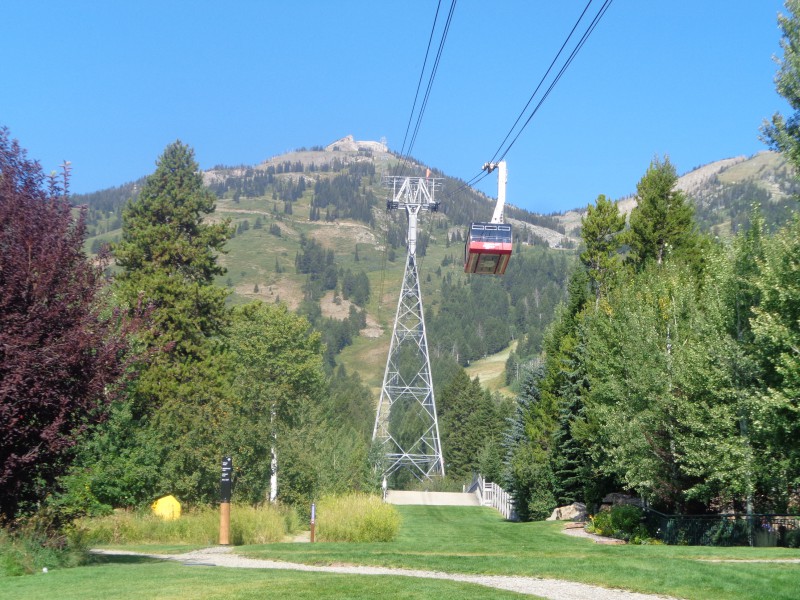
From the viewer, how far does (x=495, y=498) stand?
205 feet

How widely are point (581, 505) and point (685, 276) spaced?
13516 mm

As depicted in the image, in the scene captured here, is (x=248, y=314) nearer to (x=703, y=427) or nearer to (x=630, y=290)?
(x=630, y=290)

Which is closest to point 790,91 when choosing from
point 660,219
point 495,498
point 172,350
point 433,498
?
point 660,219

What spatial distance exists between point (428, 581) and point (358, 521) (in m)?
13.1

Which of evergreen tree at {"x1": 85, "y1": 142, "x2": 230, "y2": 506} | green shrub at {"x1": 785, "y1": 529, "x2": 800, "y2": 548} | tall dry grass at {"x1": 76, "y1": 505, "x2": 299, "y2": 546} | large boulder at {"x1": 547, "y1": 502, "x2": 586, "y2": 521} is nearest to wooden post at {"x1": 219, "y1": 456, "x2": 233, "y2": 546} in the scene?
tall dry grass at {"x1": 76, "y1": 505, "x2": 299, "y2": 546}

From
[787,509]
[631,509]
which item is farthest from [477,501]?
[787,509]

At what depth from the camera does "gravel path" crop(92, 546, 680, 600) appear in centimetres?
1351

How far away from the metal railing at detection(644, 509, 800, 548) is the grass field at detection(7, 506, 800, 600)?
3.33 metres

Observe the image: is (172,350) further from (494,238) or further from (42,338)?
(42,338)

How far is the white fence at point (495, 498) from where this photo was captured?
1967 inches

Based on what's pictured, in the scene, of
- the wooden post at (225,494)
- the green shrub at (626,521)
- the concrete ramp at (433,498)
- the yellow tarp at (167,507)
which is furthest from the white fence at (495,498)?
the wooden post at (225,494)

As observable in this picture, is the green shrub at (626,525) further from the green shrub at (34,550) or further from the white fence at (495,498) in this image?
the white fence at (495,498)

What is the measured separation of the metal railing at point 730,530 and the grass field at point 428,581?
3.33 meters

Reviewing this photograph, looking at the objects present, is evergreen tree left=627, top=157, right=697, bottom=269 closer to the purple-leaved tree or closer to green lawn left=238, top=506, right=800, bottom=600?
green lawn left=238, top=506, right=800, bottom=600
